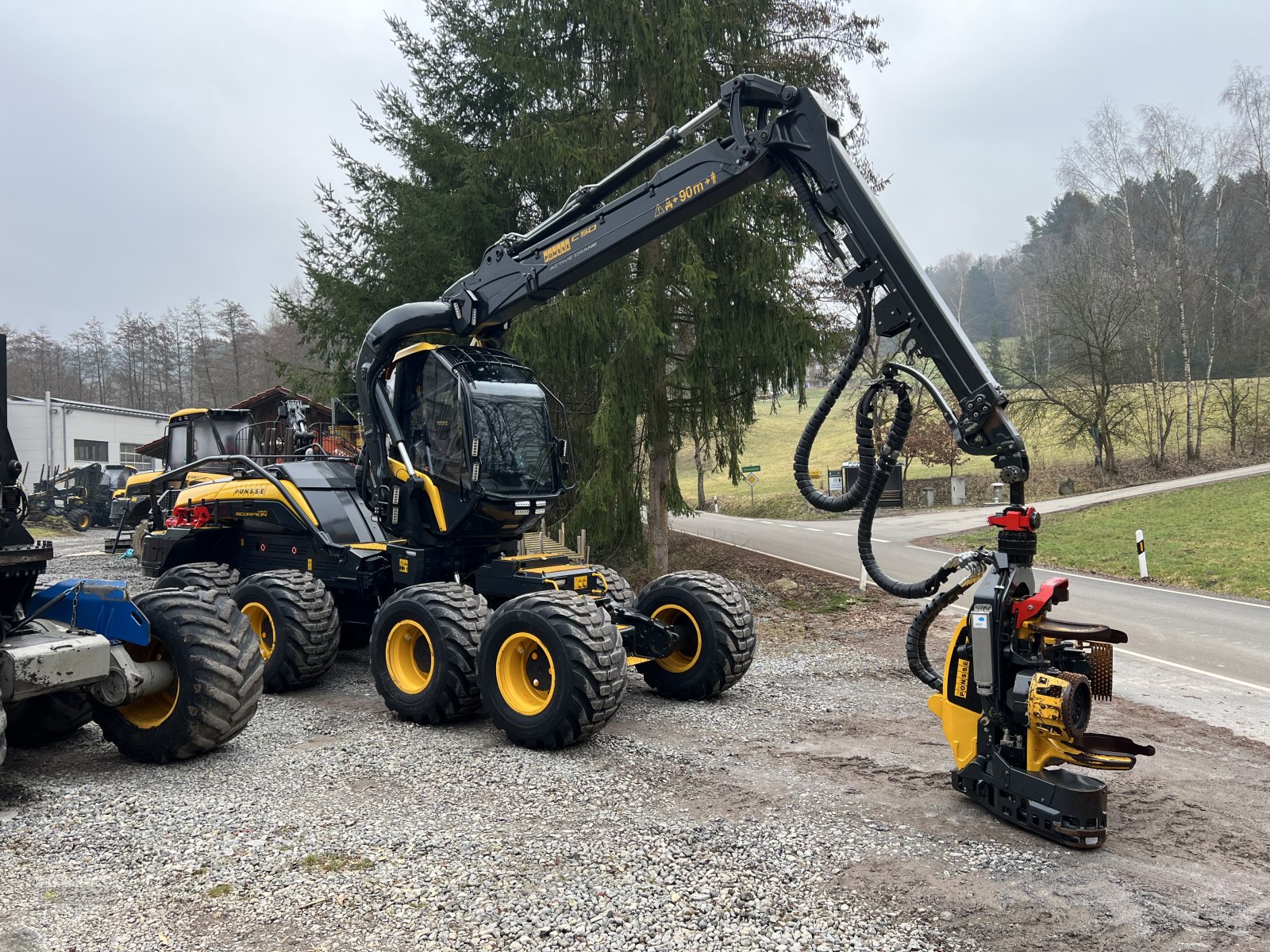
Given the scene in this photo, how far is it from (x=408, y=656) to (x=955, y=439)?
14.5ft

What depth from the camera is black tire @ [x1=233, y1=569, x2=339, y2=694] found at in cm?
776

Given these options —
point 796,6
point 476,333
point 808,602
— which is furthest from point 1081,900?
point 796,6

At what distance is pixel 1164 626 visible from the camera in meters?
11.4

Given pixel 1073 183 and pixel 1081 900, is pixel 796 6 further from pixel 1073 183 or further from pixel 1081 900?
pixel 1073 183

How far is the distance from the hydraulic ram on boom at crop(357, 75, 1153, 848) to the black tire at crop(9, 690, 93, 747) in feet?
15.3

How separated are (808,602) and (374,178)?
1063cm

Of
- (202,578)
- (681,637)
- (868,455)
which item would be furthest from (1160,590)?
(202,578)

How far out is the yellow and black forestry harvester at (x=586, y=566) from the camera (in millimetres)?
4891

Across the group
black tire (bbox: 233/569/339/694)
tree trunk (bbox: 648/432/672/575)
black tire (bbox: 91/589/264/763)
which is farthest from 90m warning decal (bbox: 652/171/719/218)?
tree trunk (bbox: 648/432/672/575)

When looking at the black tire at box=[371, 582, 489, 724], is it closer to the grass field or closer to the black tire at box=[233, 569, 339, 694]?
the black tire at box=[233, 569, 339, 694]

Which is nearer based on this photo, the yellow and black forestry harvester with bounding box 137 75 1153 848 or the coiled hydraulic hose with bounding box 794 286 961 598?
the yellow and black forestry harvester with bounding box 137 75 1153 848

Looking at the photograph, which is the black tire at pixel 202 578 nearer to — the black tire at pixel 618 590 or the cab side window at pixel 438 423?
the cab side window at pixel 438 423

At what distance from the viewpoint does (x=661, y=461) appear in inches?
531

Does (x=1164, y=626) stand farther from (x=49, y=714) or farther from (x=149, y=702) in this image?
(x=49, y=714)
